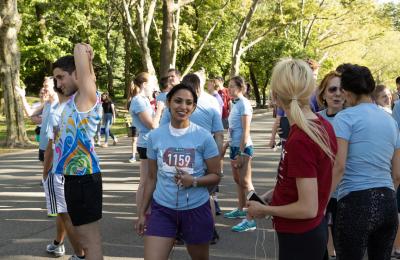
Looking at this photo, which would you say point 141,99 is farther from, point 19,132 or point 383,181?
point 19,132

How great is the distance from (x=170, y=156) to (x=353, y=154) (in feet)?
4.14

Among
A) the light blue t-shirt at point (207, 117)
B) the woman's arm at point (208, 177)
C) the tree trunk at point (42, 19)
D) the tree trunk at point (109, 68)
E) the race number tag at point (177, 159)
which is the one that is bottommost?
the woman's arm at point (208, 177)

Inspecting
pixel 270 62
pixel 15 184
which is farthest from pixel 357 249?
pixel 270 62

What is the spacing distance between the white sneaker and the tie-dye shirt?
1.96 meters

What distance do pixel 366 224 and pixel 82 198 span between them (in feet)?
6.56

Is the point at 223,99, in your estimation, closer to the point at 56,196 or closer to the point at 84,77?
the point at 56,196

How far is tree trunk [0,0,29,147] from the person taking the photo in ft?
56.7

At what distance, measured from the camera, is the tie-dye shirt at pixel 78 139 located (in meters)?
4.07

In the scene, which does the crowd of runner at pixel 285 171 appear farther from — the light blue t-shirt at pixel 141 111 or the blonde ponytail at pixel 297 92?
the light blue t-shirt at pixel 141 111

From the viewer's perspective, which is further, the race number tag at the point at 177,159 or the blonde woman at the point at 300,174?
the race number tag at the point at 177,159

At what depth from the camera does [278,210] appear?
2.77 m

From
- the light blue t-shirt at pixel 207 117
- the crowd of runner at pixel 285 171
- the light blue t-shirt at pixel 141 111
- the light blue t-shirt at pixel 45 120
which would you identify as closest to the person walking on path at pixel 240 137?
the light blue t-shirt at pixel 207 117

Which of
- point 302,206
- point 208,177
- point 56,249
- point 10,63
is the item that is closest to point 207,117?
point 56,249

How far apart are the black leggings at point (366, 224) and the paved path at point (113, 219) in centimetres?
237
